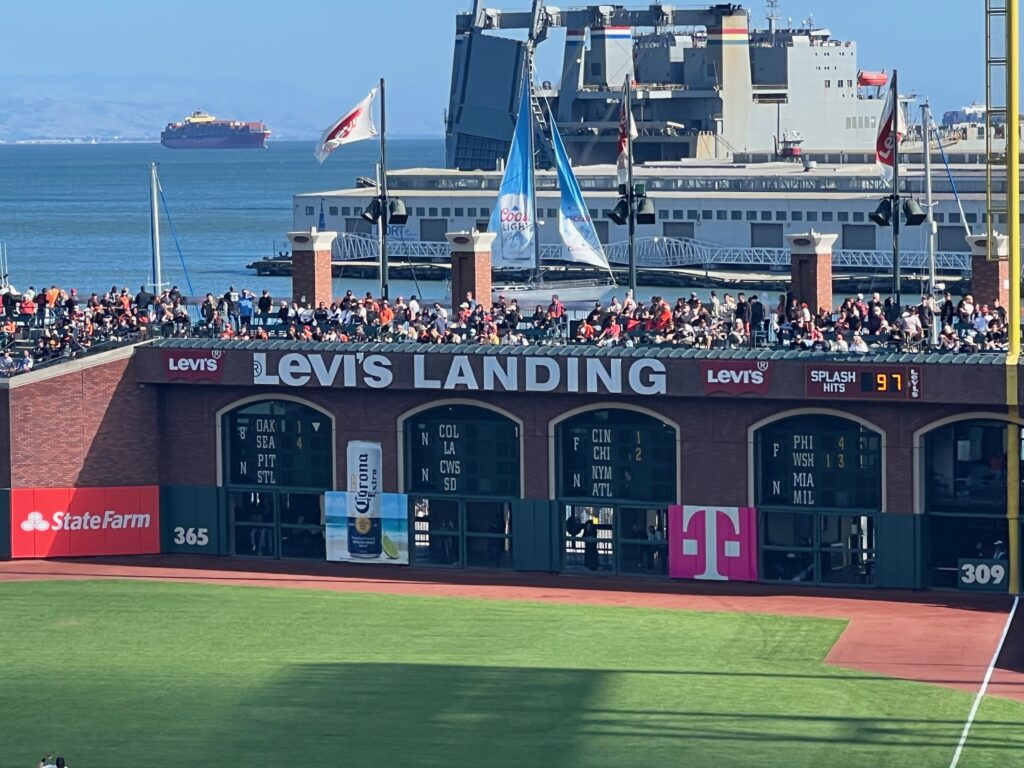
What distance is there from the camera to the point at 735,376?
41656 millimetres

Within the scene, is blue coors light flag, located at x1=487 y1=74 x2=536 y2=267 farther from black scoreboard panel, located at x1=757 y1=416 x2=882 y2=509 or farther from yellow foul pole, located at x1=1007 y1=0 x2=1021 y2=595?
yellow foul pole, located at x1=1007 y1=0 x2=1021 y2=595

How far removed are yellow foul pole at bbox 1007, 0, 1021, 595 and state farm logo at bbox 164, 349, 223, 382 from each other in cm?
1696

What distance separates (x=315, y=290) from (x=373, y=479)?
6245 mm

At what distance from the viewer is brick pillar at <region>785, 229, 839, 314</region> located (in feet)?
148

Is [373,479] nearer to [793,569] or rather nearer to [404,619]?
A: [404,619]

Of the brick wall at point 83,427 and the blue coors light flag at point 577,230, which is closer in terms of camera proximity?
the brick wall at point 83,427

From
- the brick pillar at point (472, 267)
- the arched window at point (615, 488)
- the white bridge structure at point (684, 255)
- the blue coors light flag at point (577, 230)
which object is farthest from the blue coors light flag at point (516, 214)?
the white bridge structure at point (684, 255)

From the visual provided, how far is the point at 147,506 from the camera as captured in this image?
153 feet

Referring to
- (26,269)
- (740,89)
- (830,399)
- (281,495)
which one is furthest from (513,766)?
(740,89)

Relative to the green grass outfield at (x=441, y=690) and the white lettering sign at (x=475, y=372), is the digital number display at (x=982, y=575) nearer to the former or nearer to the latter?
the green grass outfield at (x=441, y=690)

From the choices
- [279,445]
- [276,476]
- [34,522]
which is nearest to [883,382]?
[279,445]

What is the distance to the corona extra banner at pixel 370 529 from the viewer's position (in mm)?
45062

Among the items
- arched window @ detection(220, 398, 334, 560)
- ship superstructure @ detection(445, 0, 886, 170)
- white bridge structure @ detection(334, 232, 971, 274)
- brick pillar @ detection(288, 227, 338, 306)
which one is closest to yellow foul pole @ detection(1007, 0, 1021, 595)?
arched window @ detection(220, 398, 334, 560)

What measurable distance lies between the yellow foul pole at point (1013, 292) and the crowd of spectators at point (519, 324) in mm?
1066
